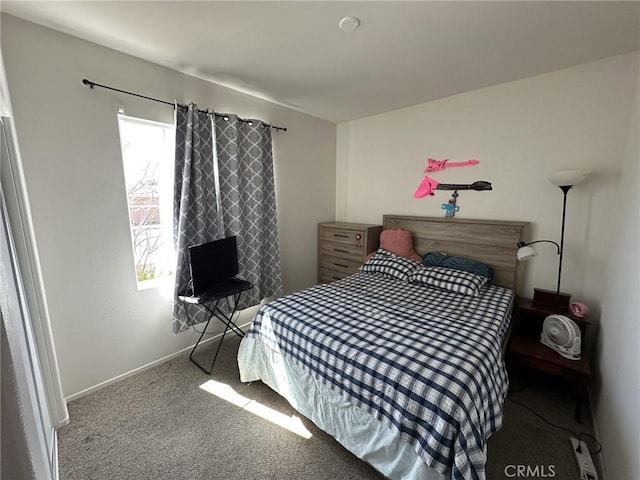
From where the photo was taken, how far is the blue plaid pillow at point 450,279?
2316 mm

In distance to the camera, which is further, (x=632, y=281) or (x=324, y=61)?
(x=324, y=61)

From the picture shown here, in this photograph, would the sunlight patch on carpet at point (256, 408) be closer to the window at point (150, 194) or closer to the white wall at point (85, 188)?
the white wall at point (85, 188)

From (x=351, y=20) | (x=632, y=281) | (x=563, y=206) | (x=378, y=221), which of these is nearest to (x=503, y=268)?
(x=563, y=206)

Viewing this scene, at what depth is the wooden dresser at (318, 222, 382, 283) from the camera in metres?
3.22

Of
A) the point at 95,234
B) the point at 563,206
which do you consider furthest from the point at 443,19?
the point at 95,234

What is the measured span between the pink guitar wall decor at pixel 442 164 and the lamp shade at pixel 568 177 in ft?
2.42

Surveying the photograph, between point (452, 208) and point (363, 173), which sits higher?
point (363, 173)

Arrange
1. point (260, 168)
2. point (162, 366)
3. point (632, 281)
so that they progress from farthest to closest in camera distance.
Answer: point (260, 168) → point (162, 366) → point (632, 281)

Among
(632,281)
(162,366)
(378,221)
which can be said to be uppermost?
(378,221)

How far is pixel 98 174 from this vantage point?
191 cm

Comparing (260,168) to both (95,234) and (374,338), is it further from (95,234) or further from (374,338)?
(374,338)

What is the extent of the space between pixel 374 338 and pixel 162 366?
1.92m

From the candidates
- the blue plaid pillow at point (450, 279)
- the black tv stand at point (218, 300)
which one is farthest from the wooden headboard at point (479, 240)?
the black tv stand at point (218, 300)

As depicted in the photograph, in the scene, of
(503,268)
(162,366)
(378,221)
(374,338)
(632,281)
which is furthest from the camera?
(378,221)
